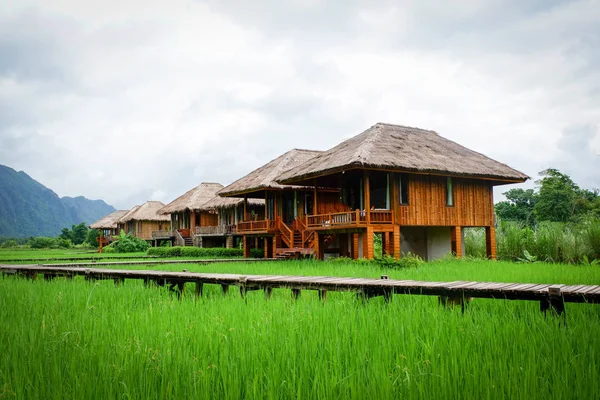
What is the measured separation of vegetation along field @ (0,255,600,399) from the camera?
2727 millimetres

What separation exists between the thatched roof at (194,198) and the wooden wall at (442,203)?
2008cm

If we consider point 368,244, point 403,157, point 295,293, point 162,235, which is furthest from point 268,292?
point 162,235

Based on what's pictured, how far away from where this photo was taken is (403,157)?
17.3 m

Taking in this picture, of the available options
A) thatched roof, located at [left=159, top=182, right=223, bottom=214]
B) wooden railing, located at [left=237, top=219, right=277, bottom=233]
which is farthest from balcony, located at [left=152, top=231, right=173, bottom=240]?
wooden railing, located at [left=237, top=219, right=277, bottom=233]

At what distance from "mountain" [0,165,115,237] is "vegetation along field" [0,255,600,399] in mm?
134046

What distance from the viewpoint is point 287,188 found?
23359 millimetres

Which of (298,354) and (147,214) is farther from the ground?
(147,214)

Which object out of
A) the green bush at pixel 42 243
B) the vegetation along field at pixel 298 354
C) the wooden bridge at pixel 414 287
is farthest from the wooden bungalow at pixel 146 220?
the vegetation along field at pixel 298 354

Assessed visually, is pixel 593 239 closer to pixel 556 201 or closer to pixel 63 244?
pixel 556 201

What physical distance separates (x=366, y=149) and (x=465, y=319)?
12827 millimetres

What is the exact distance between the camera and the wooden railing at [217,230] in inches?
1203

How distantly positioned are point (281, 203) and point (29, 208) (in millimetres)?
140831

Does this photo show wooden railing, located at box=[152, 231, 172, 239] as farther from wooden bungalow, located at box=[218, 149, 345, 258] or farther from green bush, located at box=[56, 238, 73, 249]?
green bush, located at box=[56, 238, 73, 249]

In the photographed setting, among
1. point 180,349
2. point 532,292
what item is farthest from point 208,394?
point 532,292
